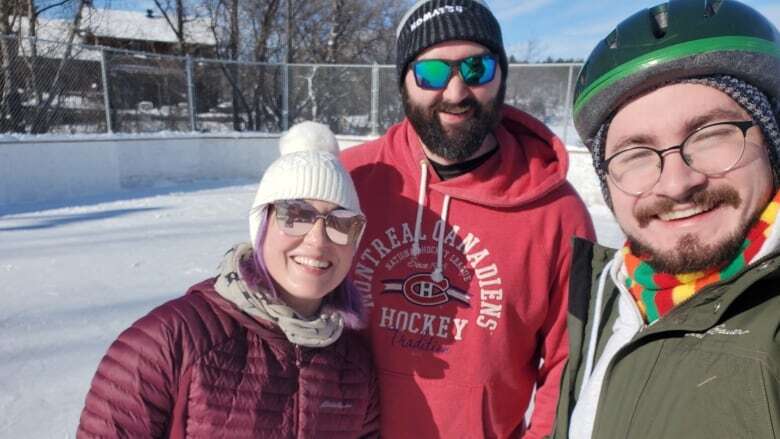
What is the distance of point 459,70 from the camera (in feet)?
5.53

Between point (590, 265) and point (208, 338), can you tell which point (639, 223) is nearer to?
point (590, 265)

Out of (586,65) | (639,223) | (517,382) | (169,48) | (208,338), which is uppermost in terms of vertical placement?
(169,48)

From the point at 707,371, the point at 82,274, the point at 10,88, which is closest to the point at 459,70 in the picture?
the point at 707,371

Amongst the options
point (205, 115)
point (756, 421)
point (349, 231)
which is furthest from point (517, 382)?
point (205, 115)

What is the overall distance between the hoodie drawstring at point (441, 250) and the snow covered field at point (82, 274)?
225cm

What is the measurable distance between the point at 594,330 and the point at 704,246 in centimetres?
36

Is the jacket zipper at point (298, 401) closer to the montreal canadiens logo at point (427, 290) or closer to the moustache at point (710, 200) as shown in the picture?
the montreal canadiens logo at point (427, 290)

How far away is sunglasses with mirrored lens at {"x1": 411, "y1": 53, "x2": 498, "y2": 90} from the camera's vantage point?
66.0 inches

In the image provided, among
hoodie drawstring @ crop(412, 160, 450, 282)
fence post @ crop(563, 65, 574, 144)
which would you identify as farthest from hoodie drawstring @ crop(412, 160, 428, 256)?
fence post @ crop(563, 65, 574, 144)

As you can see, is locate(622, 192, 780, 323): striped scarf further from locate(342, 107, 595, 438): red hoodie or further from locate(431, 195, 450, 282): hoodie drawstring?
locate(431, 195, 450, 282): hoodie drawstring

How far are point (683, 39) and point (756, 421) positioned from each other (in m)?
0.79

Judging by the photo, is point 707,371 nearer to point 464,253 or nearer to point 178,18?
point 464,253

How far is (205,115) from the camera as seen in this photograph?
1183cm

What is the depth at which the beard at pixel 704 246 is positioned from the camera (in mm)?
961
